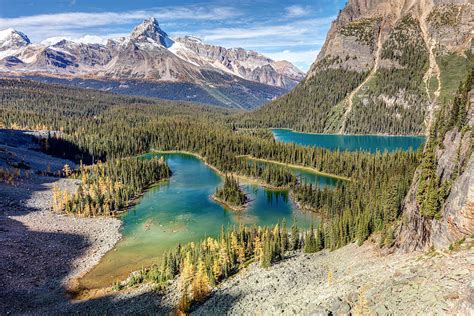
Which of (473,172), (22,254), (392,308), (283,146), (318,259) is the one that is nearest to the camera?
(392,308)

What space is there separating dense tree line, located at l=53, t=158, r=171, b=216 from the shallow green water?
5.98 meters

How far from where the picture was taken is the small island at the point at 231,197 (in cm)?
12011

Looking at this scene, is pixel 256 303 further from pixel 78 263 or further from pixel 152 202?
A: pixel 152 202

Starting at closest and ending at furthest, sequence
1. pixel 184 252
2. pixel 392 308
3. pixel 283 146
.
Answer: pixel 392 308, pixel 184 252, pixel 283 146

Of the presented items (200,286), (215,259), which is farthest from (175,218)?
(200,286)

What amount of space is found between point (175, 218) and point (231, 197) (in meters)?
21.9

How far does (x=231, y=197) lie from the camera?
123625 millimetres

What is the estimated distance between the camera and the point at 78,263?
8138cm

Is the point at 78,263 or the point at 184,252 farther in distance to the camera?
the point at 78,263

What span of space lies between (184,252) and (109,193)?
5938 centimetres

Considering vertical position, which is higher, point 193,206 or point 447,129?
point 447,129

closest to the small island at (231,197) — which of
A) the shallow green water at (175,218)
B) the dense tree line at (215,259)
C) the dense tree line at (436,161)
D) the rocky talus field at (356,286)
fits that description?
the shallow green water at (175,218)

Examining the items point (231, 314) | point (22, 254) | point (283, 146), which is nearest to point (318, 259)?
point (231, 314)

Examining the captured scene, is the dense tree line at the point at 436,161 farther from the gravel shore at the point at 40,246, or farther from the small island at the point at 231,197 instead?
the small island at the point at 231,197
